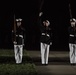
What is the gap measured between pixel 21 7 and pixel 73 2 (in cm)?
545

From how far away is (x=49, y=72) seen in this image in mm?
15500

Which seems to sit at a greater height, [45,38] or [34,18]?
[34,18]

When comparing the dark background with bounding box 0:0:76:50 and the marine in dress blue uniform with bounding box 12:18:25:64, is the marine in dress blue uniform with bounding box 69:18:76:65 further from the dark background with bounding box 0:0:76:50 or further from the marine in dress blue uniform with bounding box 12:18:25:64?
the dark background with bounding box 0:0:76:50

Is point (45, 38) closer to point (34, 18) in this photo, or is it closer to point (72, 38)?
point (72, 38)

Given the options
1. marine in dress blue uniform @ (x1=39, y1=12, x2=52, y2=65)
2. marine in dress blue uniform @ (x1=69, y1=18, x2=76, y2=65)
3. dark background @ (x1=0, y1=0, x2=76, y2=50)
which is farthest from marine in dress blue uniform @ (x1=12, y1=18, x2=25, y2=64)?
dark background @ (x1=0, y1=0, x2=76, y2=50)

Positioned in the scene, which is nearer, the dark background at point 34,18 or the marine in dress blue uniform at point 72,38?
the marine in dress blue uniform at point 72,38

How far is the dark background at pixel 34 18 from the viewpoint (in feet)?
112

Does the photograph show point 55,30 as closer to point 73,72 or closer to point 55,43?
point 55,43

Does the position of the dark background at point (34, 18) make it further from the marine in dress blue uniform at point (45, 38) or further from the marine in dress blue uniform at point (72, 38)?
the marine in dress blue uniform at point (45, 38)

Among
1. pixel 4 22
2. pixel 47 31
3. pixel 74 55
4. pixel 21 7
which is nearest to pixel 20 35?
pixel 47 31

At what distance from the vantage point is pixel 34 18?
35250mm

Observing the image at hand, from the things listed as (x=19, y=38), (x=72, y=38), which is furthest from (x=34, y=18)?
(x=72, y=38)

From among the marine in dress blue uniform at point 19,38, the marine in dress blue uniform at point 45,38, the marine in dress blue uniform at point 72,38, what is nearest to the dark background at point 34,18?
the marine in dress blue uniform at point 19,38

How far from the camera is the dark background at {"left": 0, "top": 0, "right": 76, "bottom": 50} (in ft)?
112
